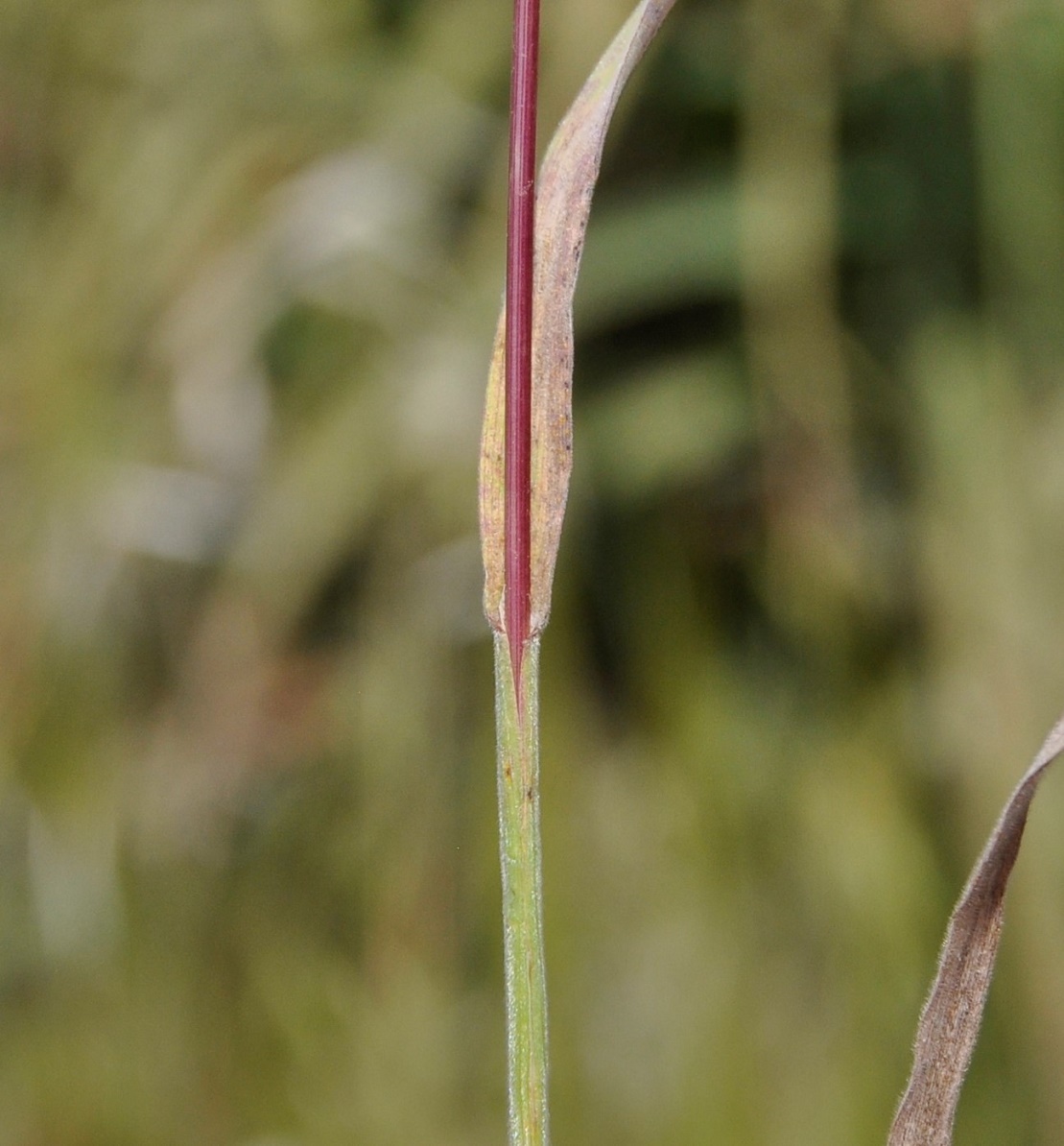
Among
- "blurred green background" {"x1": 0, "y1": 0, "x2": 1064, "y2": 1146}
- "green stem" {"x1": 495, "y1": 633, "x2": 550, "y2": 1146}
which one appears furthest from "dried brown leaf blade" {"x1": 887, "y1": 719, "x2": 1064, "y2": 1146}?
"blurred green background" {"x1": 0, "y1": 0, "x2": 1064, "y2": 1146}

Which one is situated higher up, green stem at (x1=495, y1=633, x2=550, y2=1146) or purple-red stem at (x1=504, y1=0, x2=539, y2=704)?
purple-red stem at (x1=504, y1=0, x2=539, y2=704)

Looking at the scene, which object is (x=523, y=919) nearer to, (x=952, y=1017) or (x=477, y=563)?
(x=952, y=1017)

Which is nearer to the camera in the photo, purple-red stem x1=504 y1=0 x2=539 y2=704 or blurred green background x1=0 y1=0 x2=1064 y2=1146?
purple-red stem x1=504 y1=0 x2=539 y2=704

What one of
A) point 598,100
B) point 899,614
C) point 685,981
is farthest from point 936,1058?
point 899,614

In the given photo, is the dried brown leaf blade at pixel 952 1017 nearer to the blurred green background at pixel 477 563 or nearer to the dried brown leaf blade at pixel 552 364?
the dried brown leaf blade at pixel 552 364

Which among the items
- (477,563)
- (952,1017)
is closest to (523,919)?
(952,1017)

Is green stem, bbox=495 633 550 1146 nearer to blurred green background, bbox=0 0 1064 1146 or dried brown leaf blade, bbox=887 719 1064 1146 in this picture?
dried brown leaf blade, bbox=887 719 1064 1146

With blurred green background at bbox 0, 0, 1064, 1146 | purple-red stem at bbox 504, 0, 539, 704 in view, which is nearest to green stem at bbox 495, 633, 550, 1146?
purple-red stem at bbox 504, 0, 539, 704
